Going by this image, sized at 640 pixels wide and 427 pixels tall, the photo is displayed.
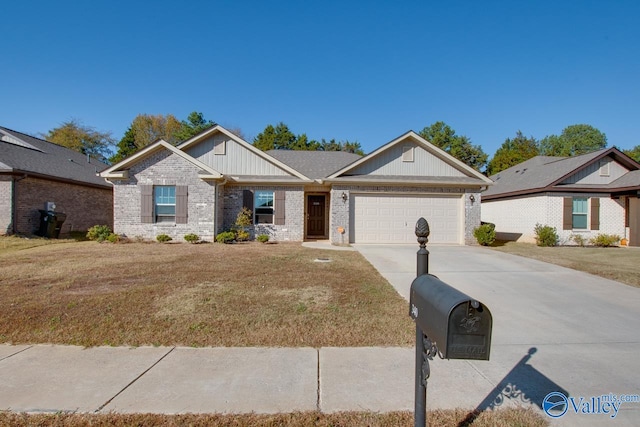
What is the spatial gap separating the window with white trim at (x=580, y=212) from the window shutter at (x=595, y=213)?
0.77 ft

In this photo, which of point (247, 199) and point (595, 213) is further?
point (595, 213)

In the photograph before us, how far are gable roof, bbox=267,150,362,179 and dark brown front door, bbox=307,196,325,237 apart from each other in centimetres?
127

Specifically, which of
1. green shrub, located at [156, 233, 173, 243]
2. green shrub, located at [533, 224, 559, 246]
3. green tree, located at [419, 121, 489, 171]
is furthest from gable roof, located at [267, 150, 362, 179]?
green tree, located at [419, 121, 489, 171]

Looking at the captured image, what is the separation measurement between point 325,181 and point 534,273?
8579 millimetres

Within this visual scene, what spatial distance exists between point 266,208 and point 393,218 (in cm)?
572

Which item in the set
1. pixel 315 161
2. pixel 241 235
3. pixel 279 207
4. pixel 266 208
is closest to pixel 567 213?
pixel 315 161

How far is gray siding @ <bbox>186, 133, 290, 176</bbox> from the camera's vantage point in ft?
50.3

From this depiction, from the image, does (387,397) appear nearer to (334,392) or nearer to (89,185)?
(334,392)

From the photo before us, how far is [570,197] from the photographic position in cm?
1576

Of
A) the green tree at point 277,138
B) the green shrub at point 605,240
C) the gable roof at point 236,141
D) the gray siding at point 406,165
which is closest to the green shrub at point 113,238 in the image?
the gable roof at point 236,141

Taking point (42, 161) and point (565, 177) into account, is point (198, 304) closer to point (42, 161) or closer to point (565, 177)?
point (42, 161)

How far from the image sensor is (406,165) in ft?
49.8

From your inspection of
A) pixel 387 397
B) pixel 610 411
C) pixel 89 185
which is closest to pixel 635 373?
pixel 610 411

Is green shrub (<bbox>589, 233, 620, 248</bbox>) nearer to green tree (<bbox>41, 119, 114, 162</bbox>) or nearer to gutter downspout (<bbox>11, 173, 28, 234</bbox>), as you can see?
gutter downspout (<bbox>11, 173, 28, 234</bbox>)
